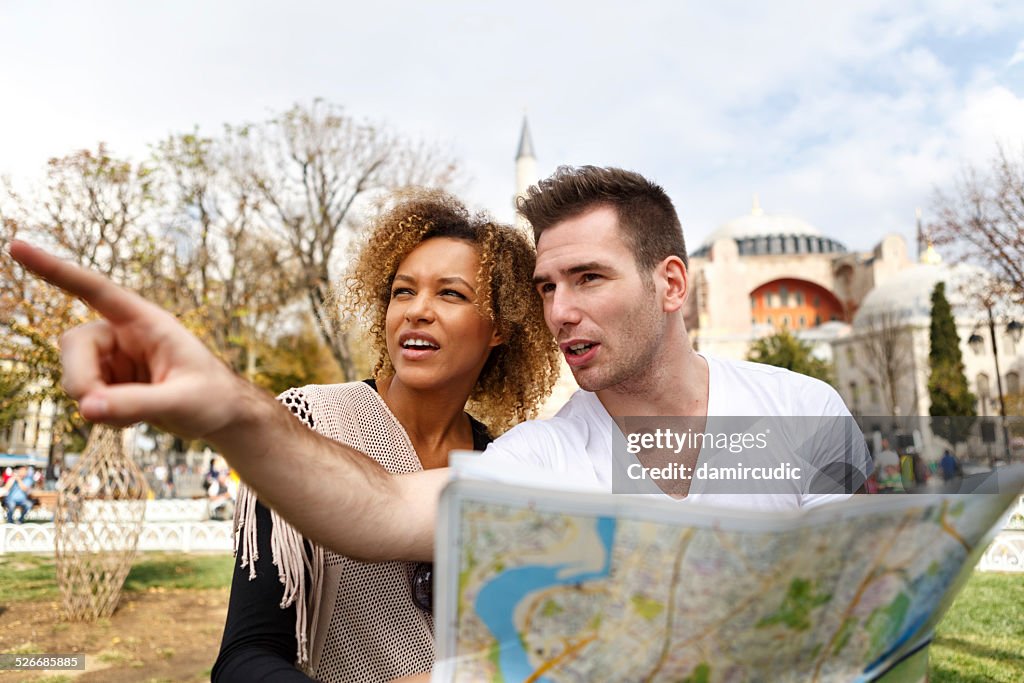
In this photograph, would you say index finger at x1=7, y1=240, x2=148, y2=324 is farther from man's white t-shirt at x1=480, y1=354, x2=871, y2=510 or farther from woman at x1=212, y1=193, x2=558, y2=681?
man's white t-shirt at x1=480, y1=354, x2=871, y2=510

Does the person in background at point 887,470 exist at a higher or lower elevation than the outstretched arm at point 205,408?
lower

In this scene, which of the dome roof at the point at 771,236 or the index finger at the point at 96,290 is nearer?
the index finger at the point at 96,290

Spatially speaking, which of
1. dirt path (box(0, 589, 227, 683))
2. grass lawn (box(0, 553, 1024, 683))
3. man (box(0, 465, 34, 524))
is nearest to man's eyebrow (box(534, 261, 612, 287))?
grass lawn (box(0, 553, 1024, 683))

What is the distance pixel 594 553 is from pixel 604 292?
80 cm

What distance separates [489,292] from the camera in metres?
2.48

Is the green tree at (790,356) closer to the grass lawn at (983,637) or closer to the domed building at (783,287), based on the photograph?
the domed building at (783,287)

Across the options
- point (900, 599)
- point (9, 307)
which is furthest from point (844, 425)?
point (9, 307)

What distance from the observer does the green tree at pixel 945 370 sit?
2753 centimetres

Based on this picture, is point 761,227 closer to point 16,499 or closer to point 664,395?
point 16,499

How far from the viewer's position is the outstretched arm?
93 cm

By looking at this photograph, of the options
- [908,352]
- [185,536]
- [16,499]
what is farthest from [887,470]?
[908,352]

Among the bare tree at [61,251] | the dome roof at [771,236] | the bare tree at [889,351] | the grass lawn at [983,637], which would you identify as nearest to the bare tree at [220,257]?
the bare tree at [61,251]

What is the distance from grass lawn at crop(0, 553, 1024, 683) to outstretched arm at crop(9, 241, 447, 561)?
5.46 meters

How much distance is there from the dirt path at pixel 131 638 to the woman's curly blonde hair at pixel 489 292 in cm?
456
